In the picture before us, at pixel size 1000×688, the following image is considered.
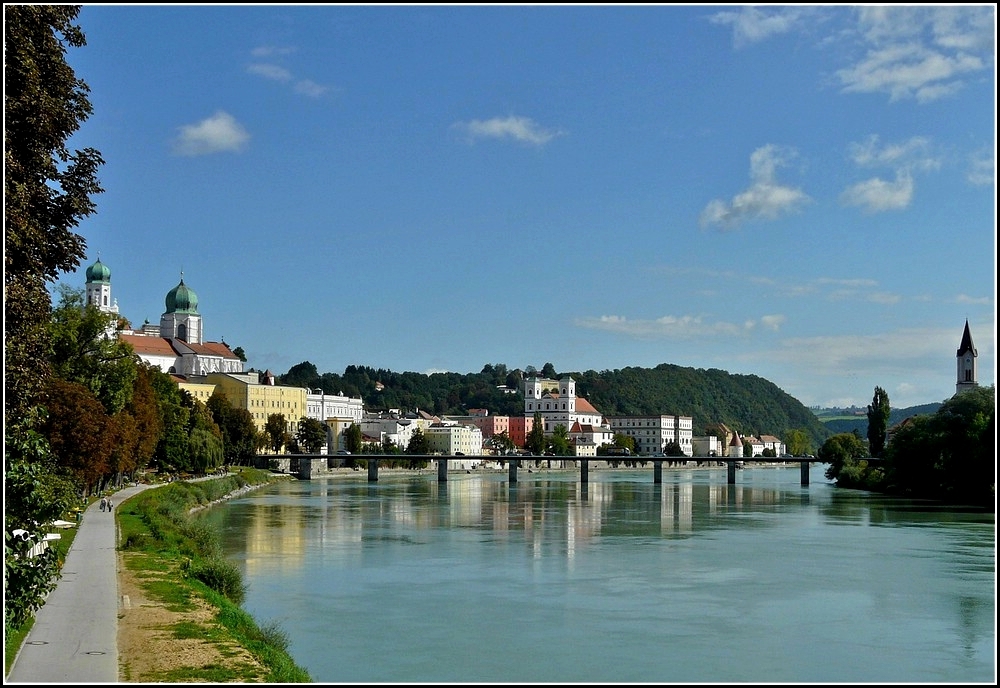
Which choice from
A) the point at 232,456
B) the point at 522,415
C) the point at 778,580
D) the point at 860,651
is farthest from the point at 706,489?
the point at 522,415

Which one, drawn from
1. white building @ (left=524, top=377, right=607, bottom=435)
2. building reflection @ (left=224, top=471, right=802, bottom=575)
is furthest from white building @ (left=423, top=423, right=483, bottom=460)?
building reflection @ (left=224, top=471, right=802, bottom=575)

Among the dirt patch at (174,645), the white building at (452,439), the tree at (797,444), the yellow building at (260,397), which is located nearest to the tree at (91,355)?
the dirt patch at (174,645)

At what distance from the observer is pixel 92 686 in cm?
1077

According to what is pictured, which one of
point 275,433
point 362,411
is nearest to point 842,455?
point 275,433

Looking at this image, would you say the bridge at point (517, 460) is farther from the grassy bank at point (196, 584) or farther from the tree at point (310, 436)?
the grassy bank at point (196, 584)

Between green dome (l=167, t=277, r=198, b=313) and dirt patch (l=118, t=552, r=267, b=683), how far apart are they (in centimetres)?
9630

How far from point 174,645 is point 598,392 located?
162 meters

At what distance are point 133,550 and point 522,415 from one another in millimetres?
134109

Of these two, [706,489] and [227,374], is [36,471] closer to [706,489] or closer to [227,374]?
[706,489]

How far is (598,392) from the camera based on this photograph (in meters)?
174

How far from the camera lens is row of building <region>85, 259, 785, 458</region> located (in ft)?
332

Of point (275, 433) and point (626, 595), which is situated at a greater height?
point (275, 433)

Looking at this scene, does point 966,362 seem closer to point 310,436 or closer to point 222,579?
point 310,436

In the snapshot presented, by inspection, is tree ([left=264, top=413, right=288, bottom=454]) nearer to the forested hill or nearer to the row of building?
the row of building
